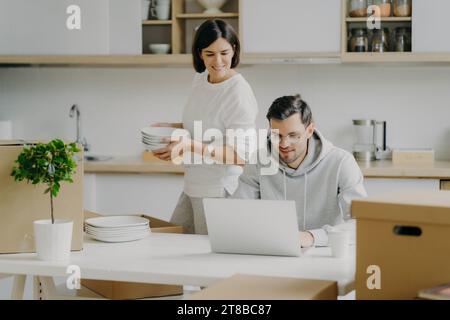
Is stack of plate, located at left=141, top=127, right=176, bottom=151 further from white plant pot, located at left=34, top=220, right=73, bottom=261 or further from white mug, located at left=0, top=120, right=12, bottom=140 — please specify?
white mug, located at left=0, top=120, right=12, bottom=140

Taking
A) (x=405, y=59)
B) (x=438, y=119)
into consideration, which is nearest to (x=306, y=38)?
(x=405, y=59)

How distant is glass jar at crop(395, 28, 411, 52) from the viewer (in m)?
4.47

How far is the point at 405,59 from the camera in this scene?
4.42 m

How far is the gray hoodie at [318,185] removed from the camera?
2807 mm

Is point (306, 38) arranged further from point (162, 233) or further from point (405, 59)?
point (162, 233)

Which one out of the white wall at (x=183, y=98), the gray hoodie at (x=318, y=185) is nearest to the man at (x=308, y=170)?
the gray hoodie at (x=318, y=185)

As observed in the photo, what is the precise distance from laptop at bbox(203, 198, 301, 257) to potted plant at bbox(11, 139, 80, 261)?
1.44 feet

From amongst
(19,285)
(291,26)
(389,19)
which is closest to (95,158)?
(291,26)

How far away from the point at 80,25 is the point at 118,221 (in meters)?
2.21

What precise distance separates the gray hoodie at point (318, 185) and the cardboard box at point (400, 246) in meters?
0.85

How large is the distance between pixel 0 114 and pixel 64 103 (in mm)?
445

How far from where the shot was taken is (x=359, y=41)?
4496 millimetres

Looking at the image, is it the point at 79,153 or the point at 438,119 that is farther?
the point at 438,119
